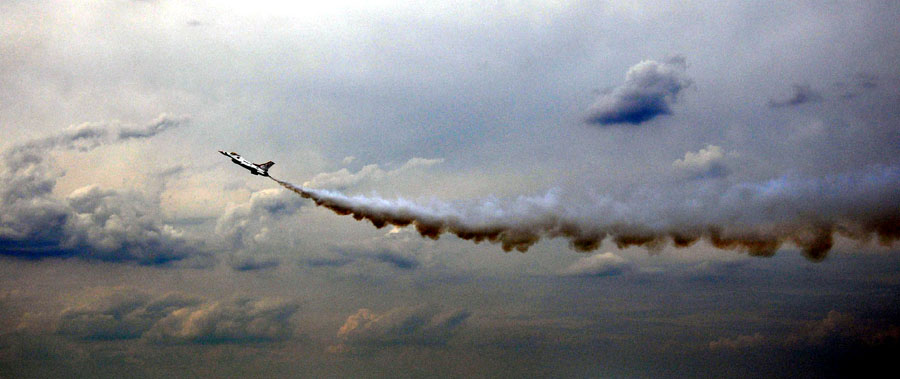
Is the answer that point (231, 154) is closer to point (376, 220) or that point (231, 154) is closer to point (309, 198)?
point (309, 198)

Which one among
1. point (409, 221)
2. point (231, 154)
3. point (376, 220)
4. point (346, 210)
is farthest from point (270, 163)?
point (409, 221)

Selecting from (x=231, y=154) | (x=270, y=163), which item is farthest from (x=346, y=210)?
(x=231, y=154)

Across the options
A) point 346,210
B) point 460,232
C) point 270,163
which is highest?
point 270,163

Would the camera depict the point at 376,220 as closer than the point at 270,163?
Yes

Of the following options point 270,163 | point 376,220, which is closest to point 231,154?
point 270,163

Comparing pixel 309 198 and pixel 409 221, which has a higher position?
pixel 309 198

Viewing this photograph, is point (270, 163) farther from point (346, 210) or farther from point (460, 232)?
point (460, 232)

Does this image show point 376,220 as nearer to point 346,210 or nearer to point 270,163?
point 346,210

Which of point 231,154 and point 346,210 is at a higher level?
point 231,154
